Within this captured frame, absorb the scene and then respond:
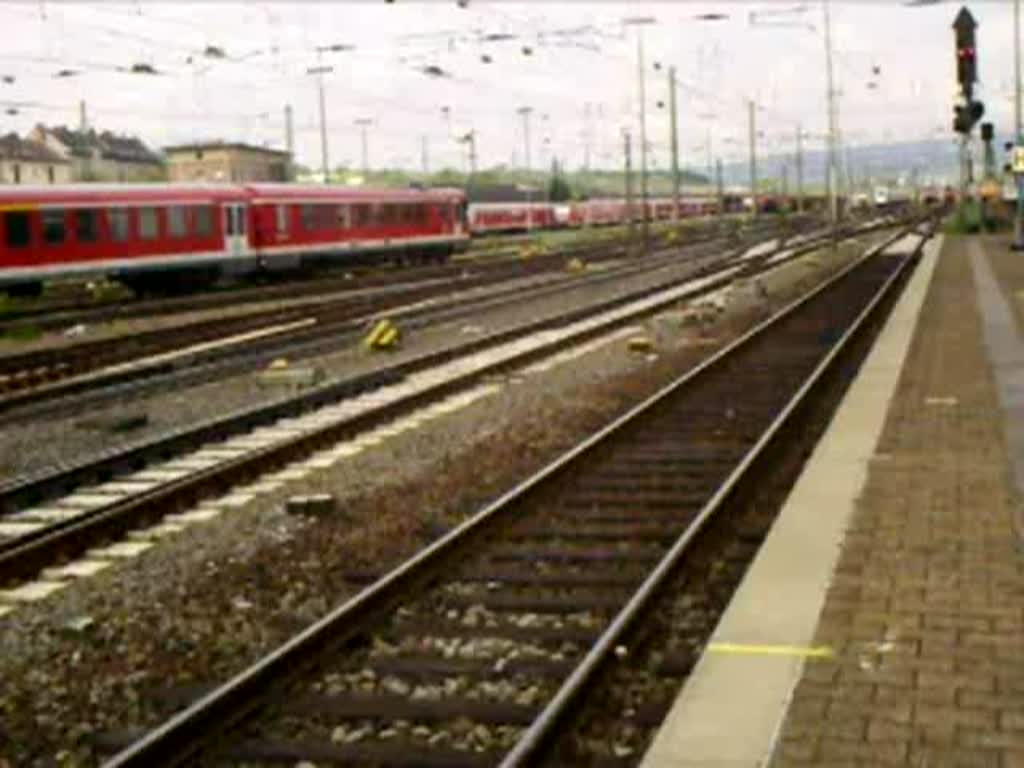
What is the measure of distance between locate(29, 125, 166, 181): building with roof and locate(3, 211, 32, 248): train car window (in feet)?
220

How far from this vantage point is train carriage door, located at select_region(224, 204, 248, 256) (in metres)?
36.0

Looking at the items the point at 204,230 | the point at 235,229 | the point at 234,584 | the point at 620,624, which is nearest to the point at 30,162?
the point at 235,229

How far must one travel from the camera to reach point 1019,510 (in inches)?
361

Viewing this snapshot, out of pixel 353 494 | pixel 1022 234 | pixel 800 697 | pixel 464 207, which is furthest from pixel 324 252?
pixel 800 697

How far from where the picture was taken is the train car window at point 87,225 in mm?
30656

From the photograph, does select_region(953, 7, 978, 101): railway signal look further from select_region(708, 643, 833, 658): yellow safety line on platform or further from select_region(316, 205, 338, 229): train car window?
select_region(708, 643, 833, 658): yellow safety line on platform

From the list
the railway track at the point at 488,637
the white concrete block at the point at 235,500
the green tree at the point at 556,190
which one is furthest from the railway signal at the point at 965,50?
the green tree at the point at 556,190

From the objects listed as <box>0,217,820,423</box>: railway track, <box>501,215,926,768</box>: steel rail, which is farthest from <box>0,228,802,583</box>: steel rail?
<box>501,215,926,768</box>: steel rail

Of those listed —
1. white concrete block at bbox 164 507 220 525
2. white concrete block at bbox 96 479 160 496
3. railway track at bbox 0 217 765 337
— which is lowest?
white concrete block at bbox 164 507 220 525

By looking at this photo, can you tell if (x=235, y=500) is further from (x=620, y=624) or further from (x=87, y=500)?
(x=620, y=624)

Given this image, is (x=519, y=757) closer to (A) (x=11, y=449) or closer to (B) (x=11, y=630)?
(B) (x=11, y=630)

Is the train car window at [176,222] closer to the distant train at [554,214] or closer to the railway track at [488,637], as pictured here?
the railway track at [488,637]

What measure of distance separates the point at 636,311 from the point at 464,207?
26591 mm

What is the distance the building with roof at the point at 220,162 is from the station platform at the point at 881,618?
262ft
